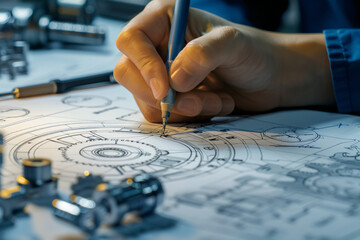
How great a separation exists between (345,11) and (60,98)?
62 cm

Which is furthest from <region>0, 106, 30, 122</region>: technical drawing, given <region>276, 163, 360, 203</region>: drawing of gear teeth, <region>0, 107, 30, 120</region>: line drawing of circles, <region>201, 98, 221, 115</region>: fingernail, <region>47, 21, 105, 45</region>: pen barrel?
<region>47, 21, 105, 45</region>: pen barrel

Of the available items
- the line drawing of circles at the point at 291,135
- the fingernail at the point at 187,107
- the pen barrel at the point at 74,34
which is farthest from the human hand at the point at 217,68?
the pen barrel at the point at 74,34

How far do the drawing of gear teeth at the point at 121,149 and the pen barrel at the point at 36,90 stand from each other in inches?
6.7

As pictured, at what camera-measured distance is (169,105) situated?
63 centimetres

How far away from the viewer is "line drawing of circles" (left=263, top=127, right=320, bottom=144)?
0.61 m

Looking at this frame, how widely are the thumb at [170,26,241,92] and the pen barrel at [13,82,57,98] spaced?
29 cm

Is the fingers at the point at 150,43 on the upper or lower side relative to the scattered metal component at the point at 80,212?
upper

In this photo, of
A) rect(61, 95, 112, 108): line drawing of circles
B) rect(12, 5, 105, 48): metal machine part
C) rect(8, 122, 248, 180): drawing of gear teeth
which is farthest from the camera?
rect(12, 5, 105, 48): metal machine part

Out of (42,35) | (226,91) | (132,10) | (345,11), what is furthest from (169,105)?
(132,10)

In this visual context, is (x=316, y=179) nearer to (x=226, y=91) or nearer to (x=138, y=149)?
(x=138, y=149)

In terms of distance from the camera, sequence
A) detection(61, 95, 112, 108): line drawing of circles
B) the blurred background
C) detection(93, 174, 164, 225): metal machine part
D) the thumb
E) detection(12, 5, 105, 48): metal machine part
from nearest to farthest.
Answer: detection(93, 174, 164, 225): metal machine part
the thumb
detection(61, 95, 112, 108): line drawing of circles
the blurred background
detection(12, 5, 105, 48): metal machine part

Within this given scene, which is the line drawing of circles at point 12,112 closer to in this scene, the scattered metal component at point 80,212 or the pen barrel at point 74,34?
the scattered metal component at point 80,212

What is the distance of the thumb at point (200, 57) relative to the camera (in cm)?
60

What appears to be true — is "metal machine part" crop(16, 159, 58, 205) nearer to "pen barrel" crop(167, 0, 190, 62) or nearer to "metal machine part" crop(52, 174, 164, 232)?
"metal machine part" crop(52, 174, 164, 232)
